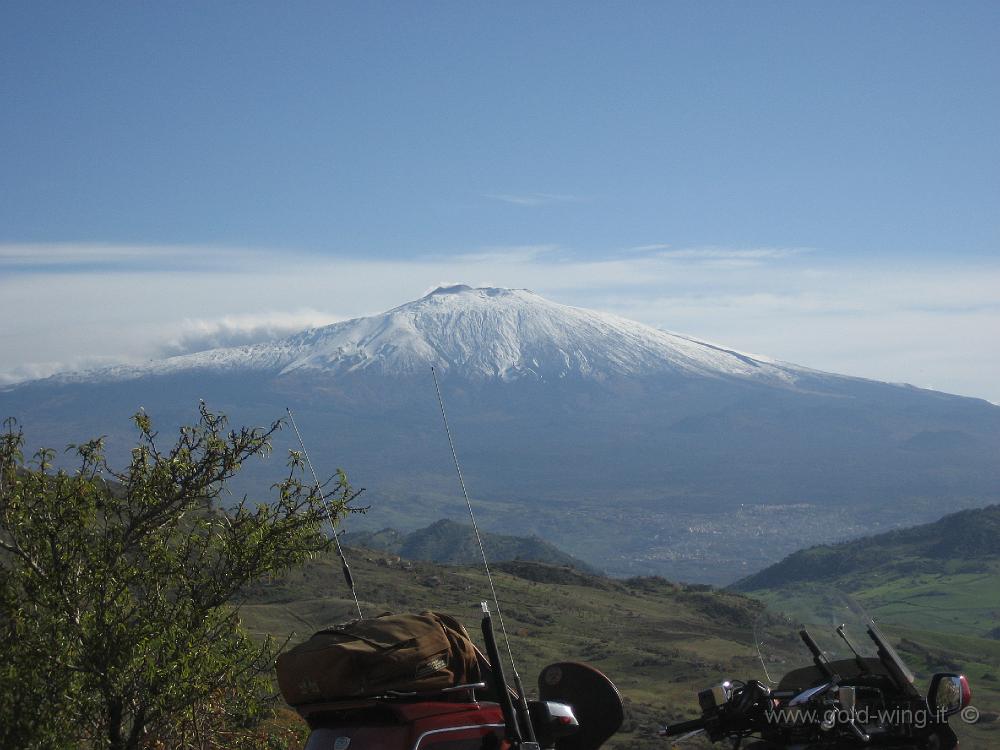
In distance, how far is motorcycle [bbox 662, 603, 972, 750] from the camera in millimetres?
5082

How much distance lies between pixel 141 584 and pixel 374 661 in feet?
12.0

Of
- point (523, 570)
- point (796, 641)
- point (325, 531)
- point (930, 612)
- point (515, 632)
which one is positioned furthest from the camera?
point (930, 612)

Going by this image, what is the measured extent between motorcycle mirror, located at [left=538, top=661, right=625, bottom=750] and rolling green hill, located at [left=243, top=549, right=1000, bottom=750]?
23100 millimetres

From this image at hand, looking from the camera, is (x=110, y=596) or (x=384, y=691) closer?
(x=384, y=691)

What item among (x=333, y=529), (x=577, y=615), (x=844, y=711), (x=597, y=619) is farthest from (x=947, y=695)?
(x=577, y=615)

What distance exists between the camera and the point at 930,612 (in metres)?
88.8

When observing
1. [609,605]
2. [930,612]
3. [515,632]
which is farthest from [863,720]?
[930,612]

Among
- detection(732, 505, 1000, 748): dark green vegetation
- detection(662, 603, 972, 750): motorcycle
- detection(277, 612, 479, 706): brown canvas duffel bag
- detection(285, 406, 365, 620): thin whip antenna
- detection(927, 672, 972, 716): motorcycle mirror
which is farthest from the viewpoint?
detection(732, 505, 1000, 748): dark green vegetation

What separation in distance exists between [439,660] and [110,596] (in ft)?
11.4

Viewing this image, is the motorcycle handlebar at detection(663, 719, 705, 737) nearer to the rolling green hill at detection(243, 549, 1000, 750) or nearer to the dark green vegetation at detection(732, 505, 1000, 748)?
the rolling green hill at detection(243, 549, 1000, 750)

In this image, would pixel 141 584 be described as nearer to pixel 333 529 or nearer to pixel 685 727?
pixel 333 529

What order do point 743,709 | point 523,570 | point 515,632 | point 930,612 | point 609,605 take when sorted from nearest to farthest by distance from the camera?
1. point 743,709
2. point 515,632
3. point 609,605
4. point 523,570
5. point 930,612

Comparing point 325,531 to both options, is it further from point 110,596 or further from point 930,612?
point 930,612

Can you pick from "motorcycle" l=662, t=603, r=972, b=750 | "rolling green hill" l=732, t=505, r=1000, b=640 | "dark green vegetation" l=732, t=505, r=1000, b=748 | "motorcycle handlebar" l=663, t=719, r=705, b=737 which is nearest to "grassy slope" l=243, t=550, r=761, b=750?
"dark green vegetation" l=732, t=505, r=1000, b=748
